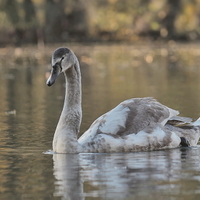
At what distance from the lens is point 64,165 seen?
357 inches

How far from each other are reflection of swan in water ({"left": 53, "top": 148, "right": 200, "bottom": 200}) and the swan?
189 mm

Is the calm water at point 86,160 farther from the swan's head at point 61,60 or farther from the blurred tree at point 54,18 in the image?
the blurred tree at point 54,18

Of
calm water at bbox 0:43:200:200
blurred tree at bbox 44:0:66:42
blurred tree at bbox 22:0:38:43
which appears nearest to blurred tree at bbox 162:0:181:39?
blurred tree at bbox 44:0:66:42

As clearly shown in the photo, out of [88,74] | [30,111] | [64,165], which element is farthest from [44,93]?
[64,165]

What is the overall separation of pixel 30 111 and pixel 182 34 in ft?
161

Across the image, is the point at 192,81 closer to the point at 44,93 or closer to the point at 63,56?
the point at 44,93

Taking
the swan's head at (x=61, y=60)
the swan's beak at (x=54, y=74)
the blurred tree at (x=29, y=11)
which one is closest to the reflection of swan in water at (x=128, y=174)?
the swan's beak at (x=54, y=74)

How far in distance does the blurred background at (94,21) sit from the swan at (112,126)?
1932 inches

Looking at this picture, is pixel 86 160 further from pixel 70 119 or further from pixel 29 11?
pixel 29 11

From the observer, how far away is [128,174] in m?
8.24

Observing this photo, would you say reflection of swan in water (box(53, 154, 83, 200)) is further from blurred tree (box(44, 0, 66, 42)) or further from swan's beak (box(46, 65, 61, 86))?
blurred tree (box(44, 0, 66, 42))

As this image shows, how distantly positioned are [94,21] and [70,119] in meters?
54.5

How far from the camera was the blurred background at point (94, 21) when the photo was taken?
198 feet

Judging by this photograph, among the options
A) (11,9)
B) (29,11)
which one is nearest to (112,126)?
(29,11)
